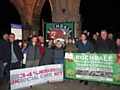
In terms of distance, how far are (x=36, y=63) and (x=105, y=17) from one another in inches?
828

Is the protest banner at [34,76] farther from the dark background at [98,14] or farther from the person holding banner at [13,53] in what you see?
the dark background at [98,14]

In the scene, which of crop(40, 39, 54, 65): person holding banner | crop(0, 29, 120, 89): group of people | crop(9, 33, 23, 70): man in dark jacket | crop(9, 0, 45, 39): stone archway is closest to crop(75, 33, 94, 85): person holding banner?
crop(0, 29, 120, 89): group of people

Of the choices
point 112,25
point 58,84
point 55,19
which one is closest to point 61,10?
point 55,19

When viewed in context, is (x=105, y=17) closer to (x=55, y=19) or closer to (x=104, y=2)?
(x=104, y=2)

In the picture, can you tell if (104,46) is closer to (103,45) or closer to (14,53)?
(103,45)

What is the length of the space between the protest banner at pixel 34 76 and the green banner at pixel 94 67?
390 millimetres

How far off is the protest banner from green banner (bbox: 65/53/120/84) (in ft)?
1.28

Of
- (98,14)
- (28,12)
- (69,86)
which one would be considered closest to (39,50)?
(69,86)

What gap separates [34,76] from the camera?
496cm

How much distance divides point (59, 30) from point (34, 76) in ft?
9.94

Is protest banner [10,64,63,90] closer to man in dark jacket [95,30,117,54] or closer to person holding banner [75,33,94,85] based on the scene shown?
person holding banner [75,33,94,85]

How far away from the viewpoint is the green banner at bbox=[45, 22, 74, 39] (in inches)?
288

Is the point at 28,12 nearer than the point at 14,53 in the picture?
No

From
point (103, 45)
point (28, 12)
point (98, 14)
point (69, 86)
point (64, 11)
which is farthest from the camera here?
point (98, 14)
